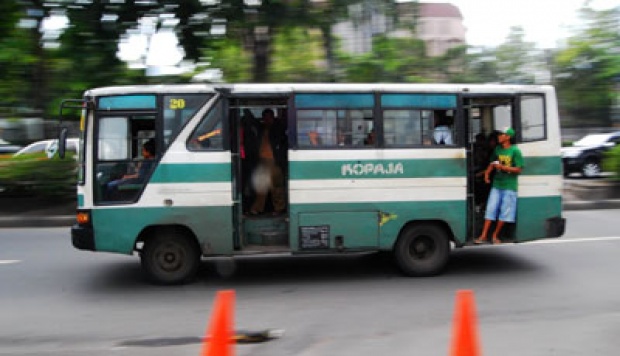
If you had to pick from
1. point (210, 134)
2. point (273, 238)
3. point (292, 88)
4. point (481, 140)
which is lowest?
point (273, 238)

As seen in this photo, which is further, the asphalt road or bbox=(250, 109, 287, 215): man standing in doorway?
bbox=(250, 109, 287, 215): man standing in doorway

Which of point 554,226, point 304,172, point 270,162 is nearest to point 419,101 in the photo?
point 304,172

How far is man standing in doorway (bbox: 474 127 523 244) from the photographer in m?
7.31

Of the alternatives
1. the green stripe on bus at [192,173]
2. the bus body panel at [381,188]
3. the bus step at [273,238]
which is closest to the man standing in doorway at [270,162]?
the bus step at [273,238]

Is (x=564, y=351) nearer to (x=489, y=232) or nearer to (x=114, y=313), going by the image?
(x=489, y=232)

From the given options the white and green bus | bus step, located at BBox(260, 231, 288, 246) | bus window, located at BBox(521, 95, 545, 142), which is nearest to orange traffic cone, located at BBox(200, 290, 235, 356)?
the white and green bus

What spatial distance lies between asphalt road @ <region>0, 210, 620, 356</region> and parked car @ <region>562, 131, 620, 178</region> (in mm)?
9666

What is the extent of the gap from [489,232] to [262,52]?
869 centimetres

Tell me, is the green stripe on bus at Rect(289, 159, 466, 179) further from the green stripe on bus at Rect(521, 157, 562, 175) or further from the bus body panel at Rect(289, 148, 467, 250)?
the green stripe on bus at Rect(521, 157, 562, 175)

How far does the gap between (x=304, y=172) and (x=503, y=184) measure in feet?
8.64

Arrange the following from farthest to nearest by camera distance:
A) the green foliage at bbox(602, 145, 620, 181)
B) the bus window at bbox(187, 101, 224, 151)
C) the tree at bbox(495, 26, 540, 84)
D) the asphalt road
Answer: the tree at bbox(495, 26, 540, 84), the green foliage at bbox(602, 145, 620, 181), the bus window at bbox(187, 101, 224, 151), the asphalt road

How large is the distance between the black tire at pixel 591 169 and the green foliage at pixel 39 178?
14.9 meters

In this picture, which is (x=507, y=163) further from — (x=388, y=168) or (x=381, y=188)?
(x=381, y=188)

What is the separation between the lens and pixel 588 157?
59.0 feet
